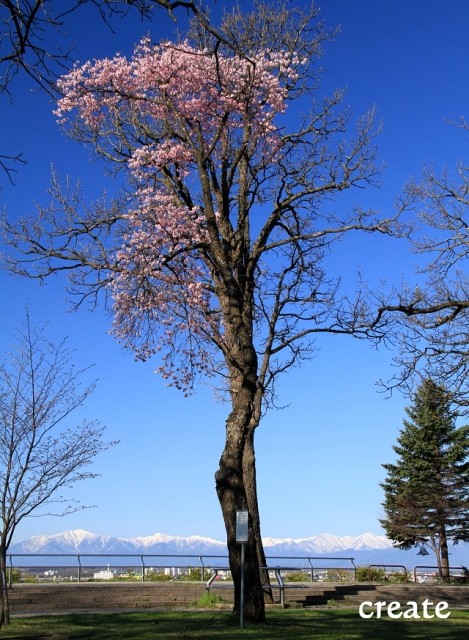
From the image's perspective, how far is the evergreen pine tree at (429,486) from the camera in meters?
45.1

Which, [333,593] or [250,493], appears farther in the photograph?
[333,593]

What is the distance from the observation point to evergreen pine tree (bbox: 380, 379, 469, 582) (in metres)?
45.1

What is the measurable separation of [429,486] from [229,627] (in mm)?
34725

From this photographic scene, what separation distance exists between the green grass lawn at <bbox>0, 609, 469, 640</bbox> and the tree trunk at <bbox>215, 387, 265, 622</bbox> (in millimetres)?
435

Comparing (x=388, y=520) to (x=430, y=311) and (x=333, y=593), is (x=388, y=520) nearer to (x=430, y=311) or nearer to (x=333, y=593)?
(x=333, y=593)

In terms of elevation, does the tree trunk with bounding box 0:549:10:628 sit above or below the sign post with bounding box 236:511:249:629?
below

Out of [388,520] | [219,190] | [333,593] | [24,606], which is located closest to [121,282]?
[219,190]

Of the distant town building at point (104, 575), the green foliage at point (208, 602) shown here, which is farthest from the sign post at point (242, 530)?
the distant town building at point (104, 575)

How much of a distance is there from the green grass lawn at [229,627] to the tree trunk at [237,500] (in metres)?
0.43

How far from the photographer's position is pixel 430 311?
17422 millimetres

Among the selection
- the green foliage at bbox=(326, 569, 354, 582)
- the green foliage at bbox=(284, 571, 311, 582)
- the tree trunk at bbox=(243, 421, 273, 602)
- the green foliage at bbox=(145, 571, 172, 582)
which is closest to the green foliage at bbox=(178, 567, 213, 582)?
the green foliage at bbox=(145, 571, 172, 582)

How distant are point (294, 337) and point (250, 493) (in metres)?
4.40

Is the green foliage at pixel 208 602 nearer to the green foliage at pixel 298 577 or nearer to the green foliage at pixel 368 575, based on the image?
the green foliage at pixel 298 577

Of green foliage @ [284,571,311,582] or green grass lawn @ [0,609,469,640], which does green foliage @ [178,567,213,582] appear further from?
green grass lawn @ [0,609,469,640]
